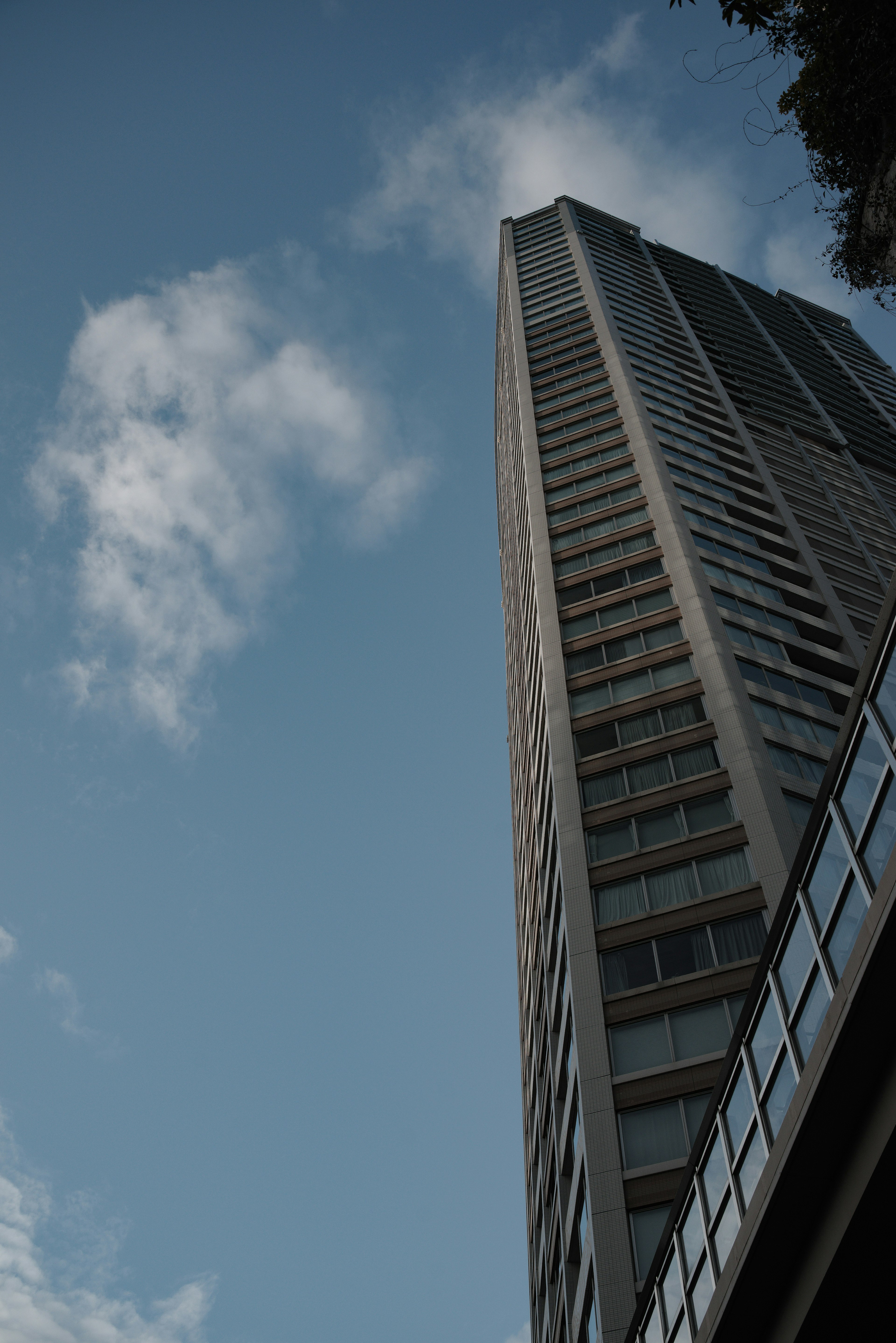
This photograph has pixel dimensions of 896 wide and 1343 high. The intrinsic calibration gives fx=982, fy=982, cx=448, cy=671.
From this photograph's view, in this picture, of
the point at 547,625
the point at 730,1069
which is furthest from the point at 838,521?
the point at 730,1069

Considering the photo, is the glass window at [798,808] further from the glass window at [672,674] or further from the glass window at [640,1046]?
the glass window at [640,1046]

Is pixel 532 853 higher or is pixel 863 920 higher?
pixel 532 853

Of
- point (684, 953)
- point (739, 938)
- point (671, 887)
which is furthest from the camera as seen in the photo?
point (671, 887)

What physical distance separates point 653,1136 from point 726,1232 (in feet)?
39.7

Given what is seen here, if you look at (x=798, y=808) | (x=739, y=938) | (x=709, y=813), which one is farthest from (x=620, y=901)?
(x=798, y=808)

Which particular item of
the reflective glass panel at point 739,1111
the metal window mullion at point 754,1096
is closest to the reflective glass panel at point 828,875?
the metal window mullion at point 754,1096

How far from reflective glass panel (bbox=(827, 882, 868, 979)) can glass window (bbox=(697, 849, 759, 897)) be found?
695 inches

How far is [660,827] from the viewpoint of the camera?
3166 centimetres

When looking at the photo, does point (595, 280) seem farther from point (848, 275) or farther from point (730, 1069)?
point (730, 1069)

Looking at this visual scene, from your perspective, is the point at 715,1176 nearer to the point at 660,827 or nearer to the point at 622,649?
the point at 660,827

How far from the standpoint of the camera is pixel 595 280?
77.4 meters

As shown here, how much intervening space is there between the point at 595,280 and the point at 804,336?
145ft

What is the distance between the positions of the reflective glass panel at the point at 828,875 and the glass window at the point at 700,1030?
14.6 m

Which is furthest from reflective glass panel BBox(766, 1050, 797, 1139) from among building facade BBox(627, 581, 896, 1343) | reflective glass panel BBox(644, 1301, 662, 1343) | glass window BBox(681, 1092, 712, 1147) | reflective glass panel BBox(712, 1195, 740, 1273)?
glass window BBox(681, 1092, 712, 1147)
